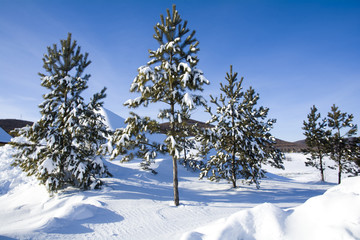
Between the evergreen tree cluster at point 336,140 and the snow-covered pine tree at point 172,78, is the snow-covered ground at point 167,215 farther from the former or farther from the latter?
the evergreen tree cluster at point 336,140

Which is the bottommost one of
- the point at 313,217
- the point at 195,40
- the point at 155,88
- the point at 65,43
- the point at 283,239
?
the point at 283,239

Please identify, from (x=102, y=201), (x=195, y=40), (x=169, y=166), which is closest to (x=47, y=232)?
(x=102, y=201)

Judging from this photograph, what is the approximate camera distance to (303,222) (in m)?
3.52

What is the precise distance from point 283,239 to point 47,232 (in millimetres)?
6266

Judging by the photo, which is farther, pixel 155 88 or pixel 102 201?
pixel 155 88

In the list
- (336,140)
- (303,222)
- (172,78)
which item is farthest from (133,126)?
(336,140)

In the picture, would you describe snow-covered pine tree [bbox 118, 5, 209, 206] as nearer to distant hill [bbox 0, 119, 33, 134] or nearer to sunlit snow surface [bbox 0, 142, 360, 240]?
sunlit snow surface [bbox 0, 142, 360, 240]

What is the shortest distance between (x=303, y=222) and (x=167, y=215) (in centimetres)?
546

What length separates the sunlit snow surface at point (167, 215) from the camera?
135 inches

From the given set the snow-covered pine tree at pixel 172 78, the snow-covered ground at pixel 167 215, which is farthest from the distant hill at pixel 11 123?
the snow-covered pine tree at pixel 172 78

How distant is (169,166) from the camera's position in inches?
834

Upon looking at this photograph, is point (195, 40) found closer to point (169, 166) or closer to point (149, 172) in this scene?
point (149, 172)

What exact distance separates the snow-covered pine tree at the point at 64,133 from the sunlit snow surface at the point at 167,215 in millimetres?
1239

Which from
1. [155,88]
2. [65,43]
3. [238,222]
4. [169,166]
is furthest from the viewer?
[169,166]
